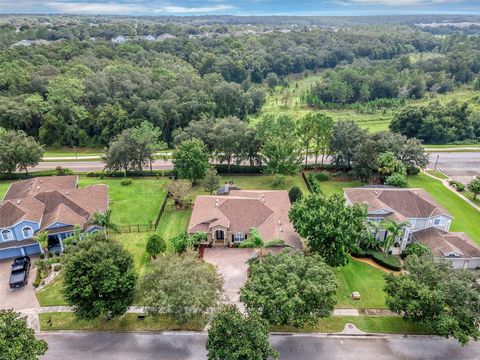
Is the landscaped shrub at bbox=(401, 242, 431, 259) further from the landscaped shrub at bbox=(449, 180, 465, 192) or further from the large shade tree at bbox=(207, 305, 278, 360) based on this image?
the landscaped shrub at bbox=(449, 180, 465, 192)

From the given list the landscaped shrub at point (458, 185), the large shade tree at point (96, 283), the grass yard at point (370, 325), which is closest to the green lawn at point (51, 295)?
the large shade tree at point (96, 283)

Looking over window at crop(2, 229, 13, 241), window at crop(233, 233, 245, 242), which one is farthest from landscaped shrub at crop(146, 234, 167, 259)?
window at crop(2, 229, 13, 241)

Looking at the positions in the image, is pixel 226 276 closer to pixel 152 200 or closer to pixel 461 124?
pixel 152 200

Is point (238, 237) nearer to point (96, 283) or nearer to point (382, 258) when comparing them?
point (382, 258)

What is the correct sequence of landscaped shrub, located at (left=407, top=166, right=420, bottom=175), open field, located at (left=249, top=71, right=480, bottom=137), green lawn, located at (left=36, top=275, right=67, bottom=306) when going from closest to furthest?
green lawn, located at (left=36, top=275, right=67, bottom=306) → landscaped shrub, located at (left=407, top=166, right=420, bottom=175) → open field, located at (left=249, top=71, right=480, bottom=137)

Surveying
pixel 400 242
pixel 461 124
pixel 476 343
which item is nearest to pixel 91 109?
pixel 400 242

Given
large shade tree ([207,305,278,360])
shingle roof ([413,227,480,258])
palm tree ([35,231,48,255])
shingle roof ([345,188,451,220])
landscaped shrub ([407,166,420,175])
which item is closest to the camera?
large shade tree ([207,305,278,360])

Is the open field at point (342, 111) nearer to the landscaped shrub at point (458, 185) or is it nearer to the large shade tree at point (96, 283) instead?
the landscaped shrub at point (458, 185)
